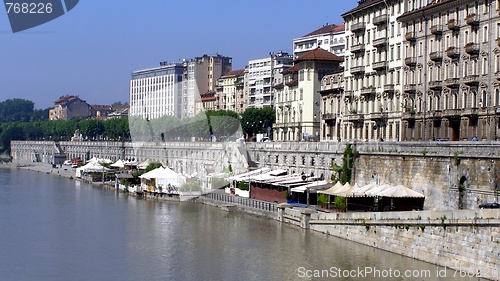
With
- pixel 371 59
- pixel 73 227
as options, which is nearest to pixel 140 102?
pixel 371 59

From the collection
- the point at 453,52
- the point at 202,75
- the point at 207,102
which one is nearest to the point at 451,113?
the point at 453,52

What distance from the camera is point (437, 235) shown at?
3631 centimetres

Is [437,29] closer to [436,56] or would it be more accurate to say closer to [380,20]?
[436,56]

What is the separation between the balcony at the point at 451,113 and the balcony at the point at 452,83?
5.57 ft

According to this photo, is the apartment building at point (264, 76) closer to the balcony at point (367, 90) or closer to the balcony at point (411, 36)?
the balcony at point (367, 90)

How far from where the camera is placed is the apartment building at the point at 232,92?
148 m

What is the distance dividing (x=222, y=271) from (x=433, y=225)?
951cm

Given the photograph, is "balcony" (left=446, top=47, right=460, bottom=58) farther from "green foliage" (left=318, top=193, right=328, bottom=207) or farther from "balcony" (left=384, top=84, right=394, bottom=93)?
"green foliage" (left=318, top=193, right=328, bottom=207)

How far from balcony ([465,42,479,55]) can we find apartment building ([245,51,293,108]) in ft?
244

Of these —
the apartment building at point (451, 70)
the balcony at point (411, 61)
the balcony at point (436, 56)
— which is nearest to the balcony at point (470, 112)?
the apartment building at point (451, 70)

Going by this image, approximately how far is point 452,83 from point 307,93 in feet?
99.1

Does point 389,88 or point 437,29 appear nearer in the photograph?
point 437,29

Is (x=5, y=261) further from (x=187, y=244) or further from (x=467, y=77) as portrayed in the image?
(x=467, y=77)

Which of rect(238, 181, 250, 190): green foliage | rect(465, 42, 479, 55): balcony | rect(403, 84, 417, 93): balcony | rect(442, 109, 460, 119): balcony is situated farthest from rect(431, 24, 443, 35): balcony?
rect(238, 181, 250, 190): green foliage
